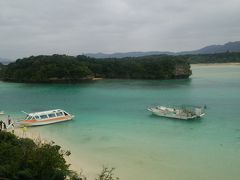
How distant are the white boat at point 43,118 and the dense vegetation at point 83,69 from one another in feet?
151

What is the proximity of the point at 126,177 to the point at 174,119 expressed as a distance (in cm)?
1452

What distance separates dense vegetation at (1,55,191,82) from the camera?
76688 mm

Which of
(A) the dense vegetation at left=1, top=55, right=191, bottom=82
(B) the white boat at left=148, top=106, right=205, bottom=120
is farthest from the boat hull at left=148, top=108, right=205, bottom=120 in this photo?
(A) the dense vegetation at left=1, top=55, right=191, bottom=82

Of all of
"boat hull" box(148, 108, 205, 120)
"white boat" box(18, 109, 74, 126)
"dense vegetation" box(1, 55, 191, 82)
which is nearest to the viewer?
"white boat" box(18, 109, 74, 126)

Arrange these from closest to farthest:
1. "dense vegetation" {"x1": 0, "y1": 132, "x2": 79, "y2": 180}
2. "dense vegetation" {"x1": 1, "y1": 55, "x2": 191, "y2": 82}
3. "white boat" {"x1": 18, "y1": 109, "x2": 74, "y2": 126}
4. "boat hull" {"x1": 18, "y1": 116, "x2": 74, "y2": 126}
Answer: "dense vegetation" {"x1": 0, "y1": 132, "x2": 79, "y2": 180} < "boat hull" {"x1": 18, "y1": 116, "x2": 74, "y2": 126} < "white boat" {"x1": 18, "y1": 109, "x2": 74, "y2": 126} < "dense vegetation" {"x1": 1, "y1": 55, "x2": 191, "y2": 82}

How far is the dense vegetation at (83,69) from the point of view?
252 ft

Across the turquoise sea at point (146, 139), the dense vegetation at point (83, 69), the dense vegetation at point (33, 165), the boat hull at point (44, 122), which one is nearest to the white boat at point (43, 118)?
the boat hull at point (44, 122)

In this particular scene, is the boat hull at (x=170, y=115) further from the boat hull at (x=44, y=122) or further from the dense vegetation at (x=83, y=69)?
the dense vegetation at (x=83, y=69)

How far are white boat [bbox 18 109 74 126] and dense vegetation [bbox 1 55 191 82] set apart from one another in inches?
1811

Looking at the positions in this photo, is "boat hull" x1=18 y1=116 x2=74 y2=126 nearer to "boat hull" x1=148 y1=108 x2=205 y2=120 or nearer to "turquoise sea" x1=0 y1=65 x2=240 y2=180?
"turquoise sea" x1=0 y1=65 x2=240 y2=180

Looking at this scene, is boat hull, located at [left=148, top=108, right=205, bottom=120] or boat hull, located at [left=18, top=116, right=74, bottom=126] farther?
boat hull, located at [left=148, top=108, right=205, bottom=120]

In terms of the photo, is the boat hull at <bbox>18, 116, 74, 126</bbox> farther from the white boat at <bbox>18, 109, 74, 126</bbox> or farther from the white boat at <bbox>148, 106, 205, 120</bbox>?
the white boat at <bbox>148, 106, 205, 120</bbox>

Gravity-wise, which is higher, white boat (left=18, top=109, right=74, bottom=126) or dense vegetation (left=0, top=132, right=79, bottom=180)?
dense vegetation (left=0, top=132, right=79, bottom=180)

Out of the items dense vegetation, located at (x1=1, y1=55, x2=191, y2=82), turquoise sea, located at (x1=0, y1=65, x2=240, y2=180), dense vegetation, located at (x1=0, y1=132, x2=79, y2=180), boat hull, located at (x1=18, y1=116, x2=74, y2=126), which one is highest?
dense vegetation, located at (x1=1, y1=55, x2=191, y2=82)
